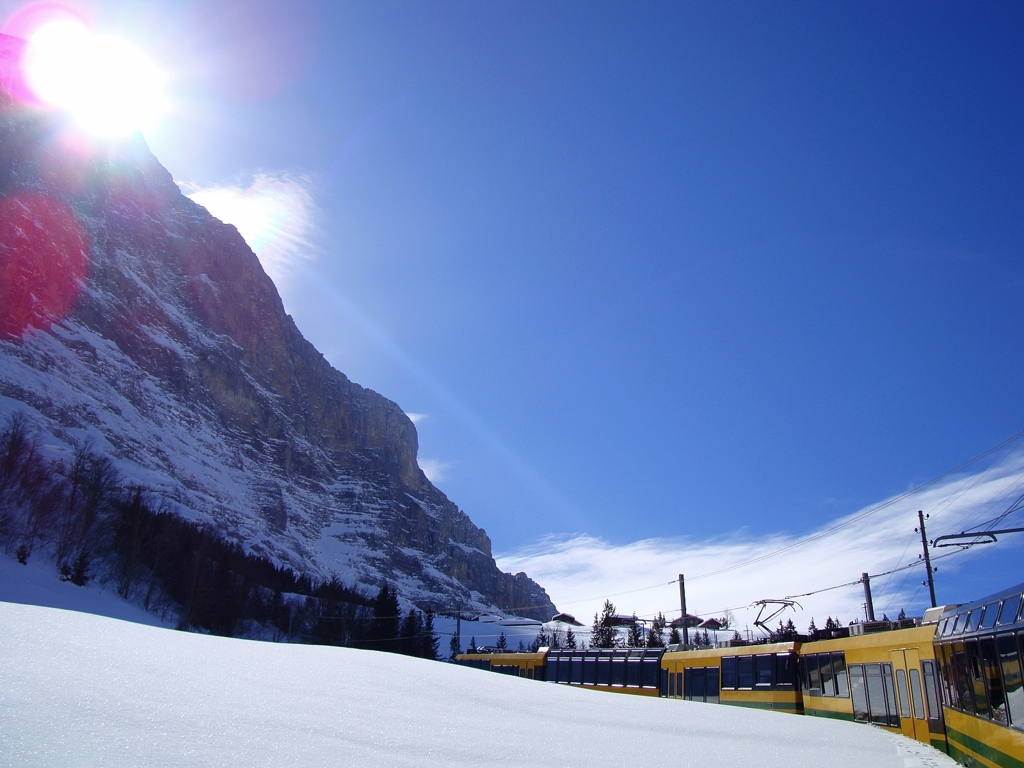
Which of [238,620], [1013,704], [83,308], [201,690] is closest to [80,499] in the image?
[238,620]

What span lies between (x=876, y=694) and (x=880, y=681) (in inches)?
17.5

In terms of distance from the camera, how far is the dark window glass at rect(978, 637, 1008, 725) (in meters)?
9.17

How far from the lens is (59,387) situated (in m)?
133

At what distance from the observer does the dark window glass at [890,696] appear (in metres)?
16.3

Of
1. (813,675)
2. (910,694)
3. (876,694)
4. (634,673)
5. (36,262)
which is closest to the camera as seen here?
(910,694)

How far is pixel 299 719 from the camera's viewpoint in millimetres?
6273

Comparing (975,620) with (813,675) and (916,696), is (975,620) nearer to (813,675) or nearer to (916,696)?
(916,696)

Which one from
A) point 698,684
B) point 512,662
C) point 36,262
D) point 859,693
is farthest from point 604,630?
point 36,262

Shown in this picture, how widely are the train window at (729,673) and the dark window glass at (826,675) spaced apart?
4.86 m

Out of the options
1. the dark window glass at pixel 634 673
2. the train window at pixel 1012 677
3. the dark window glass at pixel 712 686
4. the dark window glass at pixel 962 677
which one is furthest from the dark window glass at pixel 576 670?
the train window at pixel 1012 677

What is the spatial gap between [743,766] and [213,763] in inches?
219

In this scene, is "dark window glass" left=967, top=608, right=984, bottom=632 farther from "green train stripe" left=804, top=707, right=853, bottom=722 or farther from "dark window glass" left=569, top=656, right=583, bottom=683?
"dark window glass" left=569, top=656, right=583, bottom=683

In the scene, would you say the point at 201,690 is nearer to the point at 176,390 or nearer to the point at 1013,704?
the point at 1013,704

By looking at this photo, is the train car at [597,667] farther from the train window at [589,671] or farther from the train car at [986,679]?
the train car at [986,679]
